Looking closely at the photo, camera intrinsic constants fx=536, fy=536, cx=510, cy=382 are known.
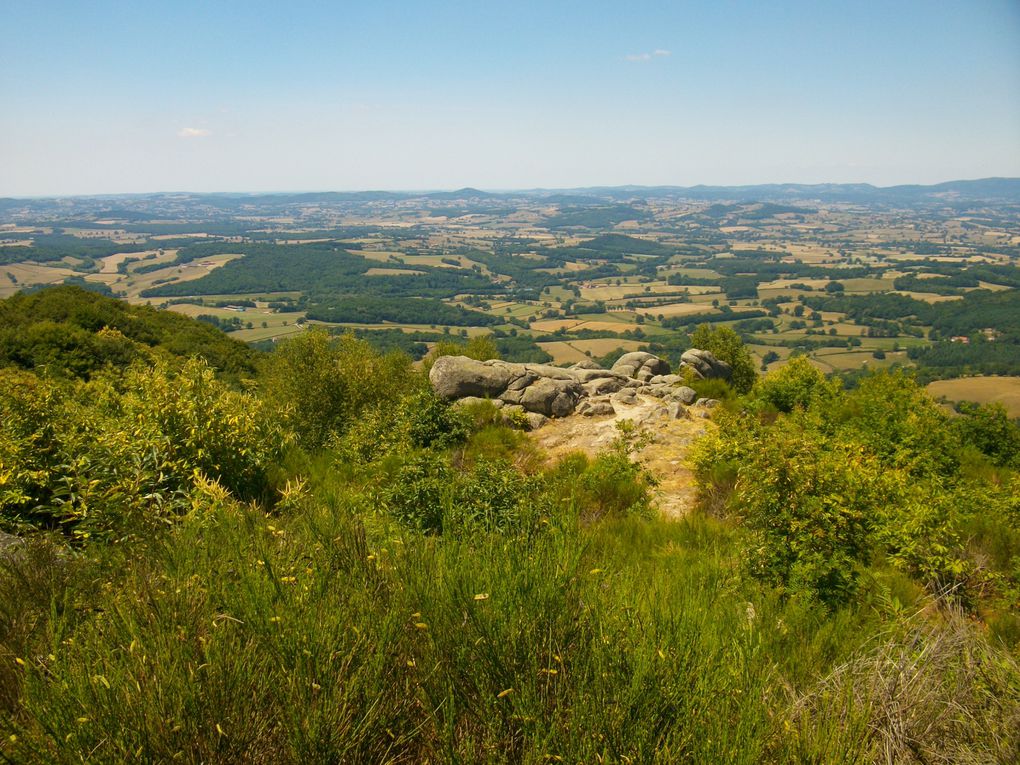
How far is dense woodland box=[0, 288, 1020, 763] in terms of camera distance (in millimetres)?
2361

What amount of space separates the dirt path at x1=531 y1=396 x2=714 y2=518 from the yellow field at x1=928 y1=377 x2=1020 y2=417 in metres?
47.5

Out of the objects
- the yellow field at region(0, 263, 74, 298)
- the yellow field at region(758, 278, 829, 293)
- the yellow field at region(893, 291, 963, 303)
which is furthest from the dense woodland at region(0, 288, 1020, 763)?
the yellow field at region(758, 278, 829, 293)

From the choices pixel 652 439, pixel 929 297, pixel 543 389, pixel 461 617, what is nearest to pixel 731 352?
pixel 543 389

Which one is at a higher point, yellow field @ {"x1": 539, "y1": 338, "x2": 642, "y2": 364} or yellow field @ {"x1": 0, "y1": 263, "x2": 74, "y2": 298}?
yellow field @ {"x1": 0, "y1": 263, "x2": 74, "y2": 298}

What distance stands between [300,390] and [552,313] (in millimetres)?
102238

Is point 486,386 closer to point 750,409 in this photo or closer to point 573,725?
point 750,409

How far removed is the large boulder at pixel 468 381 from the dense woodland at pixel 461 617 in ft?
31.3

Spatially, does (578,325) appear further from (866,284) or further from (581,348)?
(866,284)

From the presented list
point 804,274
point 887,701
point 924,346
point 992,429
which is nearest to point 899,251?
point 804,274

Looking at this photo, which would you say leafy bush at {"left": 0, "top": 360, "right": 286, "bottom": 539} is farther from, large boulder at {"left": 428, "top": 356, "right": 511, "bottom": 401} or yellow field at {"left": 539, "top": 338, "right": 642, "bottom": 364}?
yellow field at {"left": 539, "top": 338, "right": 642, "bottom": 364}

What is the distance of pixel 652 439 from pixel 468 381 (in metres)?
6.32

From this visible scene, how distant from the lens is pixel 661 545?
6984 millimetres

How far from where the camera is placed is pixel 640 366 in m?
23.6

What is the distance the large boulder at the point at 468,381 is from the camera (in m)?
17.4
